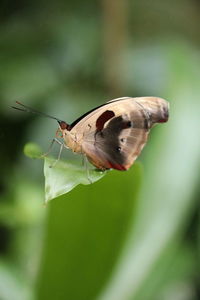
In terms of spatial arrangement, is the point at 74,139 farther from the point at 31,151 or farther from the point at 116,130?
the point at 31,151

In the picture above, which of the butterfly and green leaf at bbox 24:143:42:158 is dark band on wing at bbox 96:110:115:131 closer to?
the butterfly

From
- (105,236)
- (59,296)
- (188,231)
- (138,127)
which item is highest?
(138,127)

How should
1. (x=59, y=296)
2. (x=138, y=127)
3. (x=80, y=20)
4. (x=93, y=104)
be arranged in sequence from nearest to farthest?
(x=59, y=296), (x=138, y=127), (x=93, y=104), (x=80, y=20)

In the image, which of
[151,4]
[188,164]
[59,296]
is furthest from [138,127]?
[151,4]

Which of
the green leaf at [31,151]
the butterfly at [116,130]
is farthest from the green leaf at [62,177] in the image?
the butterfly at [116,130]

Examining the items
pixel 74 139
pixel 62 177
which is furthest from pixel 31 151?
pixel 74 139

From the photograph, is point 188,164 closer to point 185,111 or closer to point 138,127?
point 185,111

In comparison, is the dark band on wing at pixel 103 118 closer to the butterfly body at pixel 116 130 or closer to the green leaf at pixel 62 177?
the butterfly body at pixel 116 130
